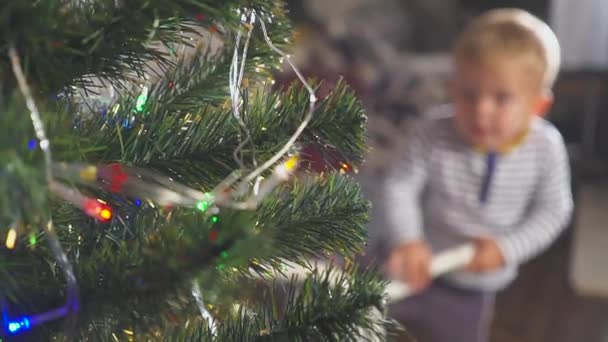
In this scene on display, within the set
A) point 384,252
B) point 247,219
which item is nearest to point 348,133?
point 247,219

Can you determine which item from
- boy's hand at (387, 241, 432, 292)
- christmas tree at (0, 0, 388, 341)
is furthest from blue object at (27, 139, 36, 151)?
boy's hand at (387, 241, 432, 292)

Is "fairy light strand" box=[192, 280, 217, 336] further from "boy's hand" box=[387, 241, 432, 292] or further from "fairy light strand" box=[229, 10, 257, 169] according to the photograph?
"boy's hand" box=[387, 241, 432, 292]

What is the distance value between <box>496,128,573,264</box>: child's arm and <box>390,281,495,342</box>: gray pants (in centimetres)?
12

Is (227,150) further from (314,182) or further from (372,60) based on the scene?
(372,60)

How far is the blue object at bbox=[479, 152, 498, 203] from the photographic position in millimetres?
1263

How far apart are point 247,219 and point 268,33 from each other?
0.19 meters

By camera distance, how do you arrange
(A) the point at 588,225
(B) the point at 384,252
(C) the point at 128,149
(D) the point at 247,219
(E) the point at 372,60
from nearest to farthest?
1. (D) the point at 247,219
2. (C) the point at 128,149
3. (B) the point at 384,252
4. (A) the point at 588,225
5. (E) the point at 372,60

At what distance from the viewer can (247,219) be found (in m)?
0.32

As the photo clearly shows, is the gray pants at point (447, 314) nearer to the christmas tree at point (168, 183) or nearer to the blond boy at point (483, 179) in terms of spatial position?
the blond boy at point (483, 179)

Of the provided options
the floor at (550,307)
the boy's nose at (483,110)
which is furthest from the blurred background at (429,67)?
the boy's nose at (483,110)

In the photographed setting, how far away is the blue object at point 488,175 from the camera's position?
1263 millimetres

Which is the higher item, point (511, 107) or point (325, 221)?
point (325, 221)

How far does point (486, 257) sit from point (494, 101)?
0.27 meters

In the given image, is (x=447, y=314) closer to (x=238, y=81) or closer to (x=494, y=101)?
(x=494, y=101)
